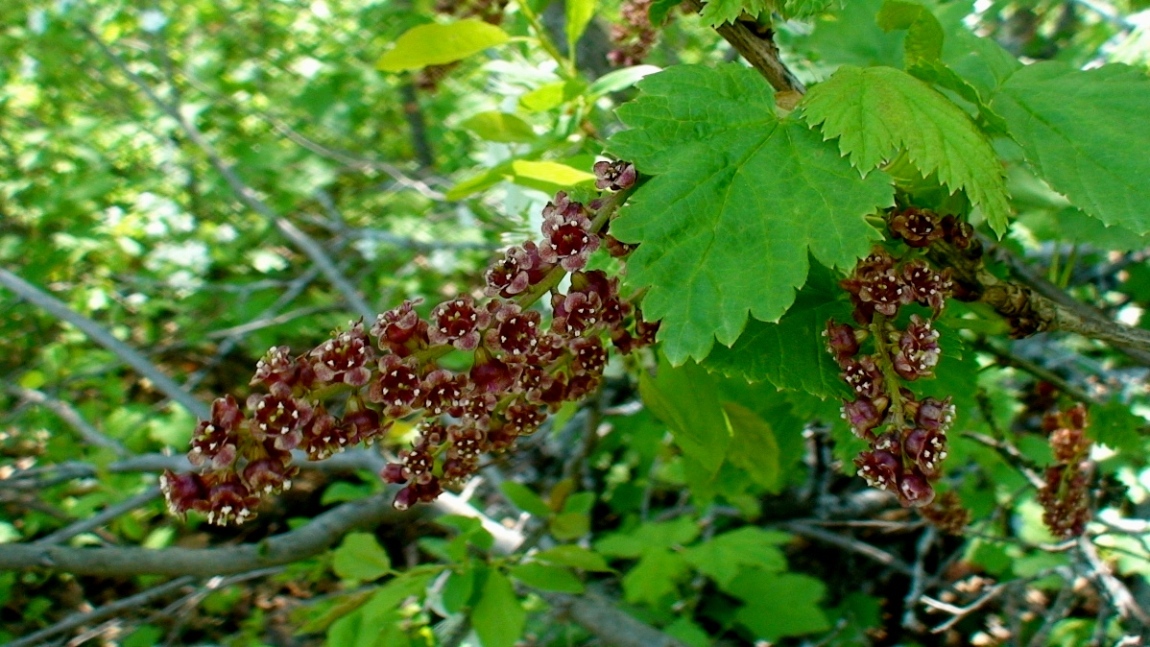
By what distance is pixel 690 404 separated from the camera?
1.34 m

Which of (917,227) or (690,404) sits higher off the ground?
(917,227)

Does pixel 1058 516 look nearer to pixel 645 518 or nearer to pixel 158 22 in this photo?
pixel 645 518

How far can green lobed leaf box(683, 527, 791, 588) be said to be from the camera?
2.57 meters

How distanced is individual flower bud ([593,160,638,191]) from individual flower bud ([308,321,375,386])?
0.33 meters

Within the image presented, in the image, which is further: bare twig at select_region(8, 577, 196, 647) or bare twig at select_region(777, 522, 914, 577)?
bare twig at select_region(777, 522, 914, 577)

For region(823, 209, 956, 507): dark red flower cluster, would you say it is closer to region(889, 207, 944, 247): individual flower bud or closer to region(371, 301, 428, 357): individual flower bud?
region(889, 207, 944, 247): individual flower bud

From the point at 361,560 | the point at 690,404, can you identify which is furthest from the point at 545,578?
the point at 690,404

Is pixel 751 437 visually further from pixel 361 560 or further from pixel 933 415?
pixel 361 560

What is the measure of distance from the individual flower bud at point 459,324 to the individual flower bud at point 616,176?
0.21 metres

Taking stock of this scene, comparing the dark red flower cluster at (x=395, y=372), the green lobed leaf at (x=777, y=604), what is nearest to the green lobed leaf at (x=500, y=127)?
the dark red flower cluster at (x=395, y=372)

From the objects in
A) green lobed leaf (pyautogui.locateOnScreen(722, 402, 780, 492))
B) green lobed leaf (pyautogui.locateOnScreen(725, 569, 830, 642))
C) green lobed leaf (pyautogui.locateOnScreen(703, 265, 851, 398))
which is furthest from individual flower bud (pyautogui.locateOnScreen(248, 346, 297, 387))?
green lobed leaf (pyautogui.locateOnScreen(725, 569, 830, 642))

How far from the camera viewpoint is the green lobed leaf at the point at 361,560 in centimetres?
200

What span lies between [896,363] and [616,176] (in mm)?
382

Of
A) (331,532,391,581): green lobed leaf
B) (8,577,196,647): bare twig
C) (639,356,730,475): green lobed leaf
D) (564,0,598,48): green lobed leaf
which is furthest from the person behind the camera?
(8,577,196,647): bare twig
